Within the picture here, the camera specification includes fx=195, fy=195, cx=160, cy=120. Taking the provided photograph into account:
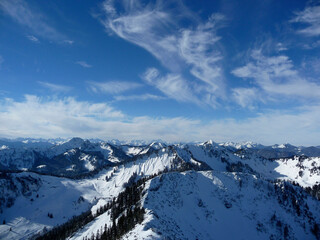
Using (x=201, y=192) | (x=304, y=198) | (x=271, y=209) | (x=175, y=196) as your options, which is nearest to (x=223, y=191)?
(x=201, y=192)

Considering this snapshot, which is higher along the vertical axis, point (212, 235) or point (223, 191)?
point (223, 191)

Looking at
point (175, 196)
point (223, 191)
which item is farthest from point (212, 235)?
point (223, 191)

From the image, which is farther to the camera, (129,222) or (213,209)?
(213,209)

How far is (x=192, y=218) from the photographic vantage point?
116312 millimetres

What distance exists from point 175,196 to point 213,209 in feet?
91.7

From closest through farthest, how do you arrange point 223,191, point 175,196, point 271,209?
point 175,196, point 271,209, point 223,191

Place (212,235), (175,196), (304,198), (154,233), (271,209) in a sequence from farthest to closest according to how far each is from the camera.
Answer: (304,198), (271,209), (175,196), (212,235), (154,233)

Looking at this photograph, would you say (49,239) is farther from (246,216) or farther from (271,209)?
(271,209)

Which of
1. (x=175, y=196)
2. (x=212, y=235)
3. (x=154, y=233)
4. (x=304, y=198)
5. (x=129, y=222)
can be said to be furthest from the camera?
(x=304, y=198)

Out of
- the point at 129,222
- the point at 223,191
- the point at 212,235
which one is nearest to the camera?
the point at 129,222

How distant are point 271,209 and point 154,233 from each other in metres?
110

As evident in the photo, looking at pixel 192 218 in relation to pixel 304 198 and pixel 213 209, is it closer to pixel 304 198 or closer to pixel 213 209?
pixel 213 209

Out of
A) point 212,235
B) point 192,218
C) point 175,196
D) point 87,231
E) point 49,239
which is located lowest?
point 49,239

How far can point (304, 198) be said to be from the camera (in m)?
161
